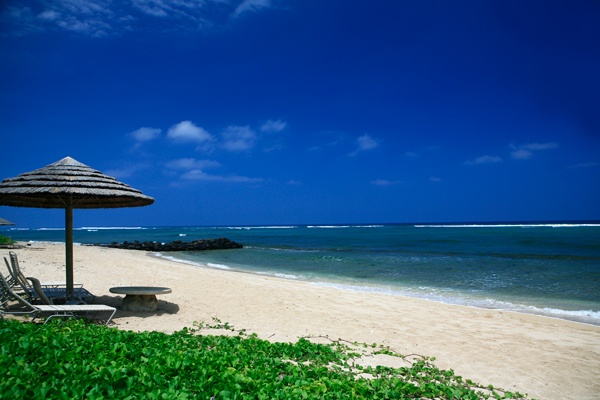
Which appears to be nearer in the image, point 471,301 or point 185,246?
point 471,301

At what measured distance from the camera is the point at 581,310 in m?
10.1

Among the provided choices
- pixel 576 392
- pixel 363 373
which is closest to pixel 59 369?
pixel 363 373

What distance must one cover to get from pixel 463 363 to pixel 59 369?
506 cm

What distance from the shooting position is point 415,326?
25.4 ft

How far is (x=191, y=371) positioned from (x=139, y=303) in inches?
187

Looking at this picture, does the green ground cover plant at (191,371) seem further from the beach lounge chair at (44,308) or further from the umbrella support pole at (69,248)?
the umbrella support pole at (69,248)

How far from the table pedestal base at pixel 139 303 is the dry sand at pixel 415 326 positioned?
0.19 metres

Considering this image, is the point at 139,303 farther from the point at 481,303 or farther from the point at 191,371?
the point at 481,303

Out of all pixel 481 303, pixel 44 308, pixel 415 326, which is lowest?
pixel 481 303

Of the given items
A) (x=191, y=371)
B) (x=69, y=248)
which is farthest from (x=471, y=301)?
(x=69, y=248)

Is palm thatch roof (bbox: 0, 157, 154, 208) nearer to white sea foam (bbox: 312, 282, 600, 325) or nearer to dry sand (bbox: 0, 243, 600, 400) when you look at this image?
dry sand (bbox: 0, 243, 600, 400)

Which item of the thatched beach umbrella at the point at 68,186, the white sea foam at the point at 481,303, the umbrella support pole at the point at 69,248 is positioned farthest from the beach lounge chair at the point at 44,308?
the white sea foam at the point at 481,303

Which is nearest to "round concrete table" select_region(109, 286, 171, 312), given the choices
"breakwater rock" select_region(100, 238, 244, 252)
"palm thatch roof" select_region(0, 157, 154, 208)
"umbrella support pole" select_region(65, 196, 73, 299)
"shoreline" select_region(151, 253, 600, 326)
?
"umbrella support pole" select_region(65, 196, 73, 299)

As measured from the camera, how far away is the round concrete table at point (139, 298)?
25.6 ft
